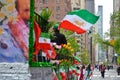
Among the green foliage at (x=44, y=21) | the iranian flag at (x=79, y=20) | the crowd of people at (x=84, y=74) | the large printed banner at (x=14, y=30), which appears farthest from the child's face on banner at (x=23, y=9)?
the crowd of people at (x=84, y=74)

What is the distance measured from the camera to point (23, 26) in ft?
25.4

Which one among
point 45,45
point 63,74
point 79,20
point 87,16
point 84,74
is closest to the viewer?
point 45,45

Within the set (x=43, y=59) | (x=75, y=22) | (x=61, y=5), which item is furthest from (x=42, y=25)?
(x=61, y=5)

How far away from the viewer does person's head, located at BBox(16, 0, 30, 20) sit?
7.68 m

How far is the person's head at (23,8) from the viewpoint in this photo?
7.68m

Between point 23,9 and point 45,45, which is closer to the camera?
point 23,9

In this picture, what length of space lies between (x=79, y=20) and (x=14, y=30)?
361 centimetres

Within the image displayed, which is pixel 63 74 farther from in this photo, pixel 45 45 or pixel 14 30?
pixel 14 30

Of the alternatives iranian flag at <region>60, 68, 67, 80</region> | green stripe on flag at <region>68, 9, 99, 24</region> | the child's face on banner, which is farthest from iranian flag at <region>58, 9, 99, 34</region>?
the child's face on banner

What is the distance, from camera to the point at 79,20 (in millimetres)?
11180

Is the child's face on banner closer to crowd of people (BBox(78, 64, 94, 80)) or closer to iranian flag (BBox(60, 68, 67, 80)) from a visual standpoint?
iranian flag (BBox(60, 68, 67, 80))

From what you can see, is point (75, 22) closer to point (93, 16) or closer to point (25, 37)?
point (93, 16)

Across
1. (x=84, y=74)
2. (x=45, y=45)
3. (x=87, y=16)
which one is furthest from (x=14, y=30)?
(x=84, y=74)

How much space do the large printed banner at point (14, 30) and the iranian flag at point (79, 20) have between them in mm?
3171
